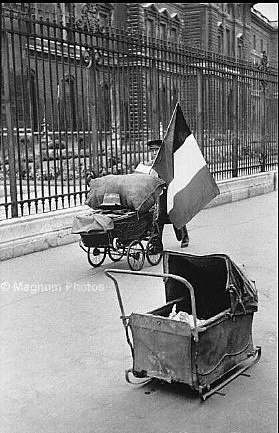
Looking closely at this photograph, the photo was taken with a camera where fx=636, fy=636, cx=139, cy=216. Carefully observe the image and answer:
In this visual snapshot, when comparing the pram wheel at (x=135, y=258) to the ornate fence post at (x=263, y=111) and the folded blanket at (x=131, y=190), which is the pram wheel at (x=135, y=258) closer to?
the folded blanket at (x=131, y=190)

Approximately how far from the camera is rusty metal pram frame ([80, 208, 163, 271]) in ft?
27.1

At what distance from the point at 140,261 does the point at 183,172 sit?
2041mm

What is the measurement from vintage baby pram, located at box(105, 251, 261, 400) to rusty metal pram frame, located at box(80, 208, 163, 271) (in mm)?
2930

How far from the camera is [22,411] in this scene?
4.51 m

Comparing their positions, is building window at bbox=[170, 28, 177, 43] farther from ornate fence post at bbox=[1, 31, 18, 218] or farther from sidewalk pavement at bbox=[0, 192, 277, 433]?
sidewalk pavement at bbox=[0, 192, 277, 433]

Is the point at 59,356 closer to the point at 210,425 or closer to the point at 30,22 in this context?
the point at 210,425

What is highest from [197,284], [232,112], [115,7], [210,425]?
[115,7]

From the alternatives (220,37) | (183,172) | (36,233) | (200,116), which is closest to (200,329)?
(183,172)

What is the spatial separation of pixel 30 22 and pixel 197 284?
590 cm

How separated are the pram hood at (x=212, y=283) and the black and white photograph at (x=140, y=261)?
0.01 meters

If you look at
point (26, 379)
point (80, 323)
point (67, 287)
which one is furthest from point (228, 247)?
point (26, 379)

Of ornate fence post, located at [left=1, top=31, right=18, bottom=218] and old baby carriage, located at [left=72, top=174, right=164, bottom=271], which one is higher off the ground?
ornate fence post, located at [left=1, top=31, right=18, bottom=218]

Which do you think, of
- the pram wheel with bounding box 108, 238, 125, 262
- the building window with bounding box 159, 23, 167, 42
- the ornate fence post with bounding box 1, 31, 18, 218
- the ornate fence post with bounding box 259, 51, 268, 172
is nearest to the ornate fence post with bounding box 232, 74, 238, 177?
the ornate fence post with bounding box 259, 51, 268, 172

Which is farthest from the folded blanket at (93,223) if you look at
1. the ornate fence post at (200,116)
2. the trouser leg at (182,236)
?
the ornate fence post at (200,116)
